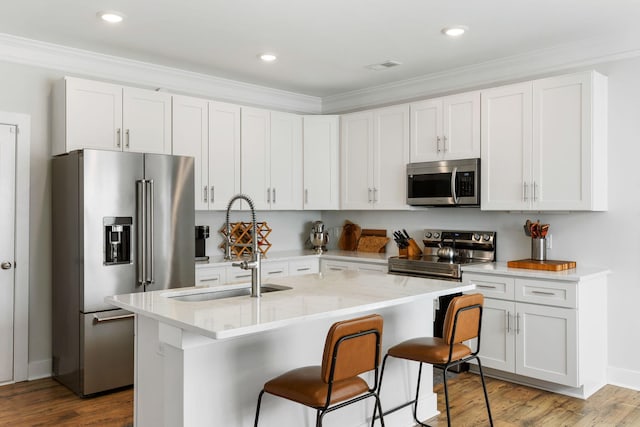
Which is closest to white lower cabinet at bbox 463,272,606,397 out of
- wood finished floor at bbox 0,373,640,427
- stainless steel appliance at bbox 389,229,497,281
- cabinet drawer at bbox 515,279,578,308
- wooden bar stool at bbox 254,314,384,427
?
cabinet drawer at bbox 515,279,578,308

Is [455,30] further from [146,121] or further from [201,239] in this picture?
[201,239]

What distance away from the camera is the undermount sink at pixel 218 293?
111 inches

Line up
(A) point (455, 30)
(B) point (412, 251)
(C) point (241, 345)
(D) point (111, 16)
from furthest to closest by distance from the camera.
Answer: (B) point (412, 251) → (A) point (455, 30) → (D) point (111, 16) → (C) point (241, 345)

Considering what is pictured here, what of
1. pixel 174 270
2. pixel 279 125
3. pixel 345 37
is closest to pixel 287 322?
pixel 174 270

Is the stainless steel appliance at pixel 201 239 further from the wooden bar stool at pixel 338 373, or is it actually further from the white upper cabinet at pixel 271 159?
the wooden bar stool at pixel 338 373

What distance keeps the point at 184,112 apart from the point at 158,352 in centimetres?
265

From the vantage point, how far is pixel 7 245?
4074 mm

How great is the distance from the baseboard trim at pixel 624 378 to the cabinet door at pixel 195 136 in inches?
140

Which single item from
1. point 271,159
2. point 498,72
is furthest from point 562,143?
point 271,159

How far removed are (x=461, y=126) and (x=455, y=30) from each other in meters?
1.02

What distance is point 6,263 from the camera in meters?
4.07

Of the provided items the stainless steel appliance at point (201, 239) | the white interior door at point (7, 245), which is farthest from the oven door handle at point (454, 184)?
the white interior door at point (7, 245)

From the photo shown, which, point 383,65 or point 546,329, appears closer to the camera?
point 546,329

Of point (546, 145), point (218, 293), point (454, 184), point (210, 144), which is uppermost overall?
point (210, 144)
